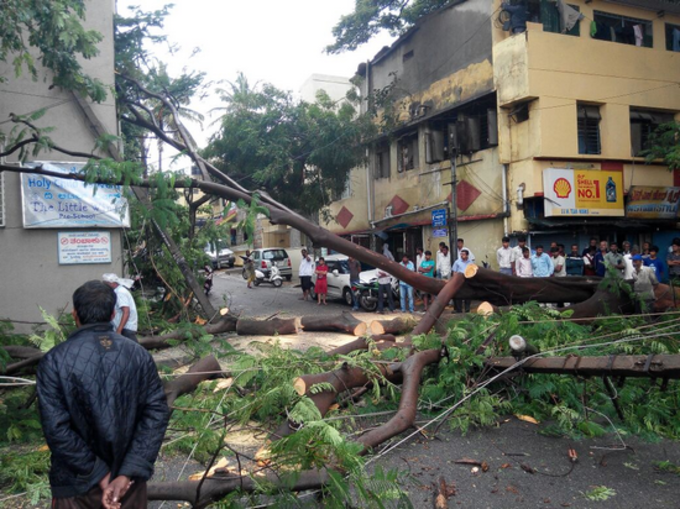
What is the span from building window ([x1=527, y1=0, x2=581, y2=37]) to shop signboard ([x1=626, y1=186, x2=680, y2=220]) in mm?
5517

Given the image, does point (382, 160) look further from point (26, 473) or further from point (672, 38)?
point (26, 473)

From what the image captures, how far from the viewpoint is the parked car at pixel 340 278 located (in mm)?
15855

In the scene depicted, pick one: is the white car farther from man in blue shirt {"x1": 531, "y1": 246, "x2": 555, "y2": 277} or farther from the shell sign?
the shell sign

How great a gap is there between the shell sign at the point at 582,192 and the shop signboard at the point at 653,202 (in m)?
0.52

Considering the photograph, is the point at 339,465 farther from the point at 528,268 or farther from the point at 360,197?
the point at 360,197

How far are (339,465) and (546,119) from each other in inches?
580

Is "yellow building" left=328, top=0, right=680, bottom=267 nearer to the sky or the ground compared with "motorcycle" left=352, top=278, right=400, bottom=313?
nearer to the sky

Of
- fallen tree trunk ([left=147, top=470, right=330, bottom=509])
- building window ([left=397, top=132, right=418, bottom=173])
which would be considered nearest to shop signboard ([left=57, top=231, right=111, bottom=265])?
fallen tree trunk ([left=147, top=470, right=330, bottom=509])

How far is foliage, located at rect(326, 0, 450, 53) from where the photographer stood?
A: 21244 millimetres

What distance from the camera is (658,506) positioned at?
11.7 feet

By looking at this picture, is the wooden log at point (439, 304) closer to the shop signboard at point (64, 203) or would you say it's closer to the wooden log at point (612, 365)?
the wooden log at point (612, 365)

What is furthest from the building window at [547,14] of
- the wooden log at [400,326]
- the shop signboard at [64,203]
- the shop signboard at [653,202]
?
the shop signboard at [64,203]

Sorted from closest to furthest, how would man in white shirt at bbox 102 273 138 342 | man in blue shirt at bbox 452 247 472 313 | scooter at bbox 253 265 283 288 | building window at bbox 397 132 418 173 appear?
man in white shirt at bbox 102 273 138 342 → man in blue shirt at bbox 452 247 472 313 → building window at bbox 397 132 418 173 → scooter at bbox 253 265 283 288

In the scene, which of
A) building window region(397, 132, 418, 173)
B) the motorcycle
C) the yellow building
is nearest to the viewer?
the motorcycle
